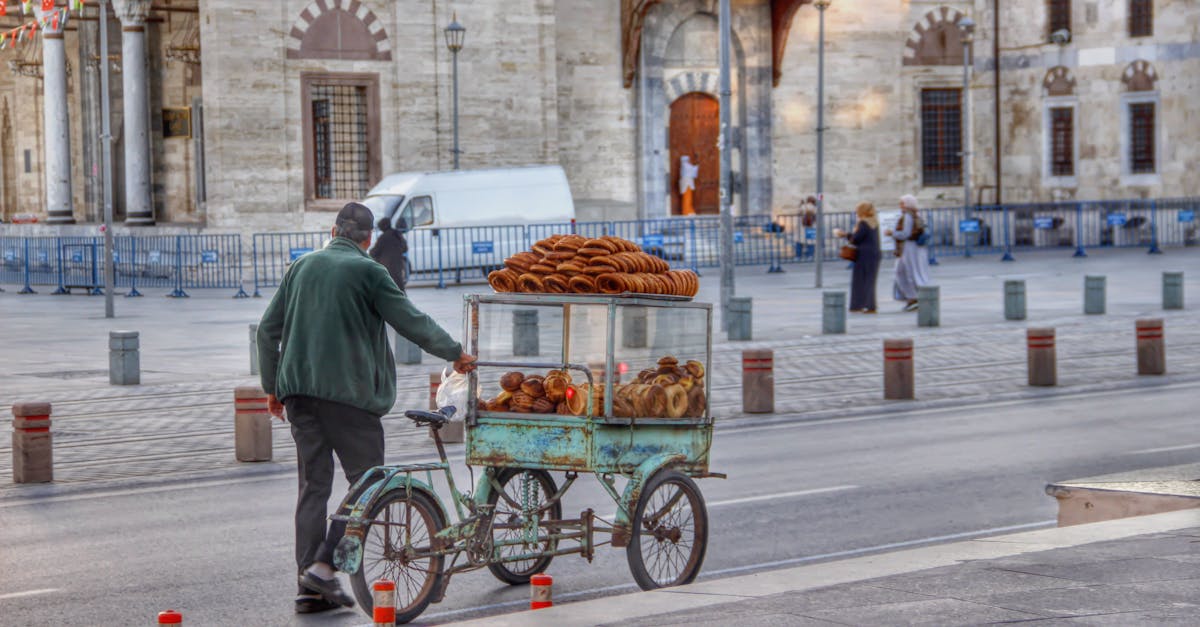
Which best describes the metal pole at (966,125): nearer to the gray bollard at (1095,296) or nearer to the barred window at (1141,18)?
the barred window at (1141,18)

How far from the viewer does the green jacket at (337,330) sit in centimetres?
769

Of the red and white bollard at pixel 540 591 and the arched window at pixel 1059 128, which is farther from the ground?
the arched window at pixel 1059 128

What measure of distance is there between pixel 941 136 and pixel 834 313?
22.2 metres

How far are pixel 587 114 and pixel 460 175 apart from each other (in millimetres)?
6837

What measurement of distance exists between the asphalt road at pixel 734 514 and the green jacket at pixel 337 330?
1052 millimetres

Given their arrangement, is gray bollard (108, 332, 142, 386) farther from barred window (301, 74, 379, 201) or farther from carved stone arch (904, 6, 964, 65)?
carved stone arch (904, 6, 964, 65)

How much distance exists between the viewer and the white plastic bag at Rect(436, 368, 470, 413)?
8133 millimetres

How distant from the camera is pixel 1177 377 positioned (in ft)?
58.7

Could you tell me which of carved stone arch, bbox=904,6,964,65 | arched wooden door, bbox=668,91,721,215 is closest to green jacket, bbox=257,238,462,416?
arched wooden door, bbox=668,91,721,215

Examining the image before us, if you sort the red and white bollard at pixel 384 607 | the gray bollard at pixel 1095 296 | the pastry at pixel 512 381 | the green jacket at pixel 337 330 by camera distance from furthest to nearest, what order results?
the gray bollard at pixel 1095 296, the pastry at pixel 512 381, the green jacket at pixel 337 330, the red and white bollard at pixel 384 607

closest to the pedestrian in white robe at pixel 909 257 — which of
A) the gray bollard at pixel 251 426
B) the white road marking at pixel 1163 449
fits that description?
the white road marking at pixel 1163 449

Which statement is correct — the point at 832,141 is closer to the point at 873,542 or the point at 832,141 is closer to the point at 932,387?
the point at 932,387

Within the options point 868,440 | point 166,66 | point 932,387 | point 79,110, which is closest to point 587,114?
point 166,66

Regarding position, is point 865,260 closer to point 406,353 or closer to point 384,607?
point 406,353
